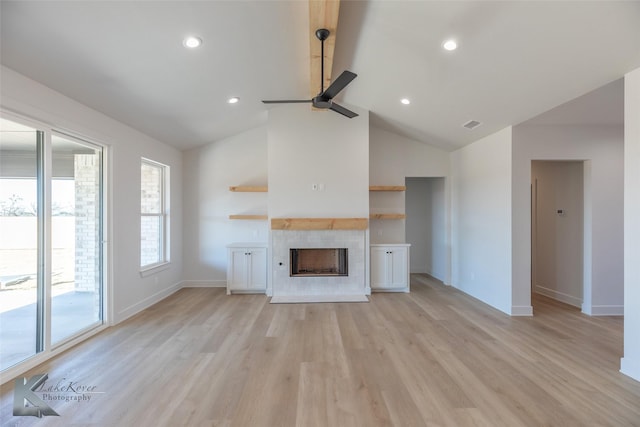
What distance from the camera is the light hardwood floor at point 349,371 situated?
6.68ft

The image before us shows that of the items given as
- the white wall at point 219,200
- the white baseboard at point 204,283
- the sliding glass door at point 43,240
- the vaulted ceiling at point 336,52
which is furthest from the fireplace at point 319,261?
the sliding glass door at point 43,240

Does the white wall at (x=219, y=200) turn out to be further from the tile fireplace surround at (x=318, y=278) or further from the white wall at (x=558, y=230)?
the white wall at (x=558, y=230)

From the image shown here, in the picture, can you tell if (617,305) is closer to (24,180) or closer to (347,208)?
(347,208)

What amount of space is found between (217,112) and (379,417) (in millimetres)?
4431

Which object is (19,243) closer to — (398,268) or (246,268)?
(246,268)

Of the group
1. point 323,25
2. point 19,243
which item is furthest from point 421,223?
point 19,243

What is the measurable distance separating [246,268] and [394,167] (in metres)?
3.54

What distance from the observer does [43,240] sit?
2.80 metres

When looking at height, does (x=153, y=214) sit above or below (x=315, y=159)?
below

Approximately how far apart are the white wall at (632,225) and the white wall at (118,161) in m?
5.35

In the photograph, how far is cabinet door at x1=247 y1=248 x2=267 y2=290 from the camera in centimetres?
516

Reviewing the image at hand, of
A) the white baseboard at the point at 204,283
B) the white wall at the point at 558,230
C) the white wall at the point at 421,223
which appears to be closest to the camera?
the white wall at the point at 558,230

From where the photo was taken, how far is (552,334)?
3.39 metres

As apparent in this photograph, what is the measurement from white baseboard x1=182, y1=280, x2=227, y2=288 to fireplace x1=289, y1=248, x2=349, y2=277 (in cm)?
168
